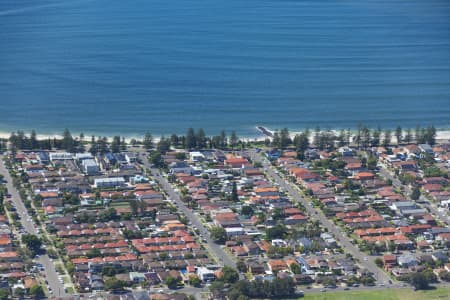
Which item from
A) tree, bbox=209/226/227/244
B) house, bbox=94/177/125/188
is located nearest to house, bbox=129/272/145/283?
tree, bbox=209/226/227/244

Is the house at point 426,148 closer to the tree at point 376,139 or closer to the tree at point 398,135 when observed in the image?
the tree at point 398,135

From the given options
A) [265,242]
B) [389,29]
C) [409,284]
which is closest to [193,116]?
[265,242]

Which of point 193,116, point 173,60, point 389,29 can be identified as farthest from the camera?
point 389,29

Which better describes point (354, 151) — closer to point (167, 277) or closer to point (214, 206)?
point (214, 206)

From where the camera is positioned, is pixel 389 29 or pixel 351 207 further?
pixel 389 29

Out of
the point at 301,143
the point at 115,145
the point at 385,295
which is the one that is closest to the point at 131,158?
the point at 115,145

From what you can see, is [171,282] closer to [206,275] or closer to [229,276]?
[206,275]
